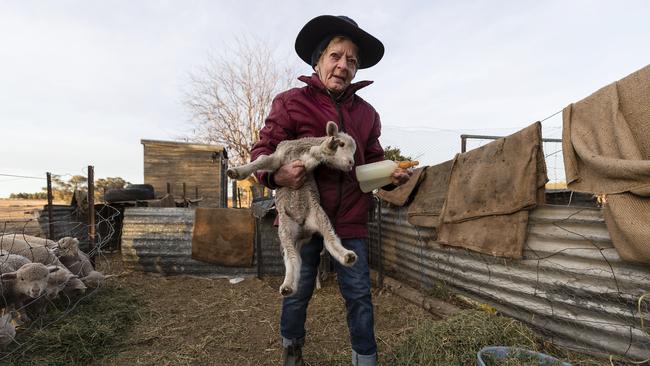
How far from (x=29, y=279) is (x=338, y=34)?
3.80 meters

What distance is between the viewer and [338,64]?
7.03ft

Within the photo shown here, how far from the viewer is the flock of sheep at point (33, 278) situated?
125 inches

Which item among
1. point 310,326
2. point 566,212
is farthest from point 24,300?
point 566,212

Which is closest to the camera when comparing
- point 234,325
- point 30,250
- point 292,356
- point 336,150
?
point 336,150

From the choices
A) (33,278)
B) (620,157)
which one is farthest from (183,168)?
(620,157)

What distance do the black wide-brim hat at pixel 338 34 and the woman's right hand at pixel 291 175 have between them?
3.16ft

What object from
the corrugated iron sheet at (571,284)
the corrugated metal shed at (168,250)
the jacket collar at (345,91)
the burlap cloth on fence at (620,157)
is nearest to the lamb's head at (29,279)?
the corrugated metal shed at (168,250)

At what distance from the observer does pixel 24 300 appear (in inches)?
131

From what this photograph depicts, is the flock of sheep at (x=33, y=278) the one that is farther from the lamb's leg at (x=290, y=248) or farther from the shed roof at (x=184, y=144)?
the shed roof at (x=184, y=144)

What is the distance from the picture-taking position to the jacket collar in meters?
2.21

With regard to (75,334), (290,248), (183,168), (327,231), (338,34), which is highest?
(183,168)

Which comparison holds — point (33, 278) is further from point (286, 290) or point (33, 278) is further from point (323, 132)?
point (323, 132)

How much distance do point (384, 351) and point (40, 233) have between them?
684 cm

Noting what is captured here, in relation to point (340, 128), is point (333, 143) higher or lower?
lower
